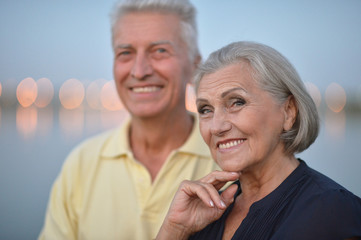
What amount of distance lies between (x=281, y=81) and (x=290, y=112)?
0.16m

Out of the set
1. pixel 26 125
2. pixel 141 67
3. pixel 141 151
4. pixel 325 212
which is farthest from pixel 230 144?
pixel 26 125

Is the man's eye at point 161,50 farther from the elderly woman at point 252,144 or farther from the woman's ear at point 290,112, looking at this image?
the woman's ear at point 290,112

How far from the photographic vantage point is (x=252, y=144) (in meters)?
1.72

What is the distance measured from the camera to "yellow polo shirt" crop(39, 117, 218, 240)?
2684 millimetres

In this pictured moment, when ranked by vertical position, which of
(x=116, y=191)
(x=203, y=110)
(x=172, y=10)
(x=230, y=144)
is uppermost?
(x=172, y=10)

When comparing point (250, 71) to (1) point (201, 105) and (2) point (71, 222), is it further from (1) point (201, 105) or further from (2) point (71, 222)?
(2) point (71, 222)

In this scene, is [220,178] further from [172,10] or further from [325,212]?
[172,10]

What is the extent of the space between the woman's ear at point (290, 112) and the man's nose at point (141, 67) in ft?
4.22

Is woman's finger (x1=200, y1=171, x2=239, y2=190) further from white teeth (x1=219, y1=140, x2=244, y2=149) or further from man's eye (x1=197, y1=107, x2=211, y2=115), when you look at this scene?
man's eye (x1=197, y1=107, x2=211, y2=115)

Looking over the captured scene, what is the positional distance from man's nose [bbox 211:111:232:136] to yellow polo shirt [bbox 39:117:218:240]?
1.07 metres

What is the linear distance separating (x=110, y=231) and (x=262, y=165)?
1391 mm

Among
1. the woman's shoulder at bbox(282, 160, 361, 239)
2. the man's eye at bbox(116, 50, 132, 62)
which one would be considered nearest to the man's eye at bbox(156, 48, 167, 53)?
the man's eye at bbox(116, 50, 132, 62)

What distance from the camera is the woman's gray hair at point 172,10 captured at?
2861 millimetres

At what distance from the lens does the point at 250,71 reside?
1732 mm
